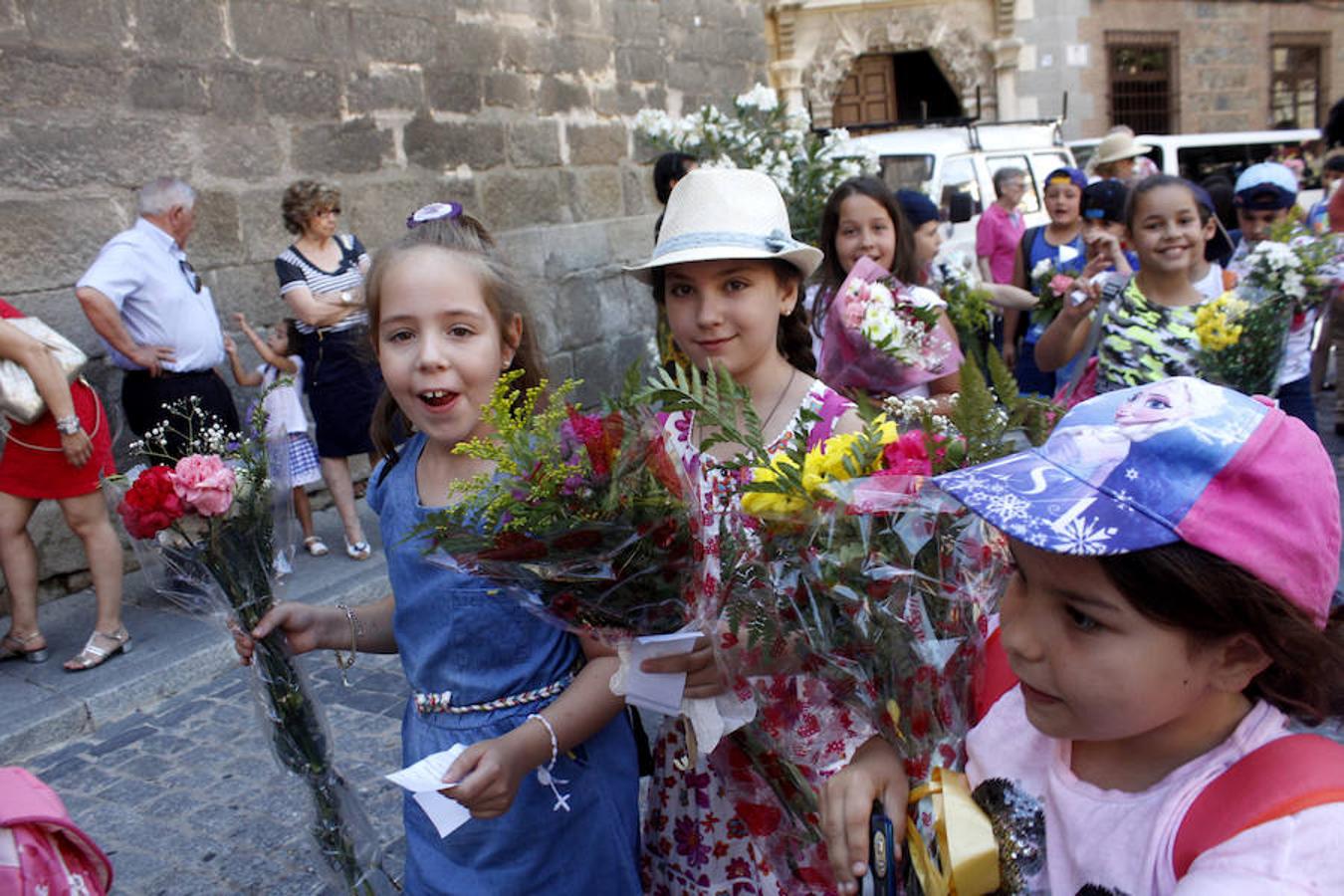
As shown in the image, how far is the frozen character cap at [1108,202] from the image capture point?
674 cm

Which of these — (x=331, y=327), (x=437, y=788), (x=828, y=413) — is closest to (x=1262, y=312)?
(x=828, y=413)

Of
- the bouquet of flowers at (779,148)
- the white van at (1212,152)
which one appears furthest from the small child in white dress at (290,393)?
the white van at (1212,152)

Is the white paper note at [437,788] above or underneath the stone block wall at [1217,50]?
underneath

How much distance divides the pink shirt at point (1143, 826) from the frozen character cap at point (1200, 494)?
0.21 metres

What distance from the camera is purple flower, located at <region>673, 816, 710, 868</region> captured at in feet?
7.27

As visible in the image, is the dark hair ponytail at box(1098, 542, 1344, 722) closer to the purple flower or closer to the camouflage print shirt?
the purple flower

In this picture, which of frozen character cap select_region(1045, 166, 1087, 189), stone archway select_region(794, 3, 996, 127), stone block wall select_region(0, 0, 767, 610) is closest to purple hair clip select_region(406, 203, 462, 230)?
stone block wall select_region(0, 0, 767, 610)

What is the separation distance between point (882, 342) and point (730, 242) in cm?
134

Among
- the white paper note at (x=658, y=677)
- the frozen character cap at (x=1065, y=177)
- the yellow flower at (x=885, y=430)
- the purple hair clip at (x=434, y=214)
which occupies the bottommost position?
the white paper note at (x=658, y=677)

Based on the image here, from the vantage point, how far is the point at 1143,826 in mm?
1280

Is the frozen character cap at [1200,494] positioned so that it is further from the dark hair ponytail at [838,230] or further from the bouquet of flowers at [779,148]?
the bouquet of flowers at [779,148]

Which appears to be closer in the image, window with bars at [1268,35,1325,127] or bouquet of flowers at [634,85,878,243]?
bouquet of flowers at [634,85,878,243]

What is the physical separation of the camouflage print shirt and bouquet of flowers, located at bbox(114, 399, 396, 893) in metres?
2.60

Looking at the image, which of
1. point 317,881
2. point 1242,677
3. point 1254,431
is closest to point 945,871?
point 1242,677
